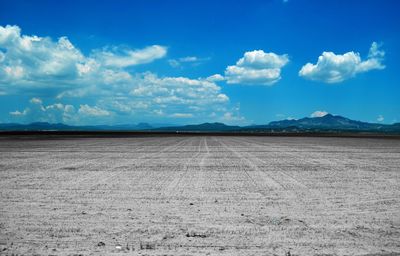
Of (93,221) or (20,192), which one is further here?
(20,192)

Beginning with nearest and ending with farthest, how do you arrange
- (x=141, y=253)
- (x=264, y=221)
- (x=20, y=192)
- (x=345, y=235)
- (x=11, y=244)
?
(x=141, y=253) < (x=11, y=244) < (x=345, y=235) < (x=264, y=221) < (x=20, y=192)

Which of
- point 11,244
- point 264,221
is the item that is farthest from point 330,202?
point 11,244

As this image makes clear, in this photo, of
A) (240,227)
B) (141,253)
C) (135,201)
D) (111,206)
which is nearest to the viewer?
(141,253)

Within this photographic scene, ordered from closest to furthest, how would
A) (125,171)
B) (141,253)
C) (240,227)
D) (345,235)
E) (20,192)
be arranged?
(141,253)
(345,235)
(240,227)
(20,192)
(125,171)

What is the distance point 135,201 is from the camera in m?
9.40

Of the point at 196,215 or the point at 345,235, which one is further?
the point at 196,215

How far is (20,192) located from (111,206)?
12.0 ft

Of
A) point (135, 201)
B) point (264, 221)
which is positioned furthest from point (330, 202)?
point (135, 201)

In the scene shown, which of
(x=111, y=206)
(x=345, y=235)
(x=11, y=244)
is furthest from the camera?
(x=111, y=206)

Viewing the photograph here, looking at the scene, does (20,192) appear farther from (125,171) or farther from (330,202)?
(330,202)

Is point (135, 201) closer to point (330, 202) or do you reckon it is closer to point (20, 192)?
point (20, 192)

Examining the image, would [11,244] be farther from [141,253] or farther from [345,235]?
[345,235]

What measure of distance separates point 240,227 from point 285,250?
53.5 inches

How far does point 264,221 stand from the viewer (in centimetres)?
738
